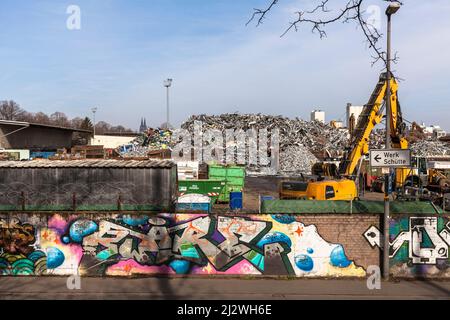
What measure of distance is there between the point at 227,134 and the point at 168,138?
24.2 ft

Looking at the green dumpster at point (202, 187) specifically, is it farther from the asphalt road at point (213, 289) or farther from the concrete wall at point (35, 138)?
the concrete wall at point (35, 138)

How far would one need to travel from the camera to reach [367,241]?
11.5m

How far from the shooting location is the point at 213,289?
1059cm

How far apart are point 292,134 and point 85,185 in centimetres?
3433

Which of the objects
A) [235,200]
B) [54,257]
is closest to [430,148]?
[235,200]

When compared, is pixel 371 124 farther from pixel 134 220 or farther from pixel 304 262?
pixel 134 220

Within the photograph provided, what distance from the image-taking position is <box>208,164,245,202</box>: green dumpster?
2509 cm

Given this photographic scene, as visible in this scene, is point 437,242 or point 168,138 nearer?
point 437,242

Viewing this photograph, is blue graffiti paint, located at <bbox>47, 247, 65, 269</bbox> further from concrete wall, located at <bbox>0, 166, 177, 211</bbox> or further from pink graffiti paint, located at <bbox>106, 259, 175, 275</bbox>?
concrete wall, located at <bbox>0, 166, 177, 211</bbox>

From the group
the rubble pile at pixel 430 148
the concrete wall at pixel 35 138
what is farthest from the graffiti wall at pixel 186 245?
the rubble pile at pixel 430 148

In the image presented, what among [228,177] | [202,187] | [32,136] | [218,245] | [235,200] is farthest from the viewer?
[32,136]

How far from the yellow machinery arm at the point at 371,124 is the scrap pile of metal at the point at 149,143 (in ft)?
80.4
